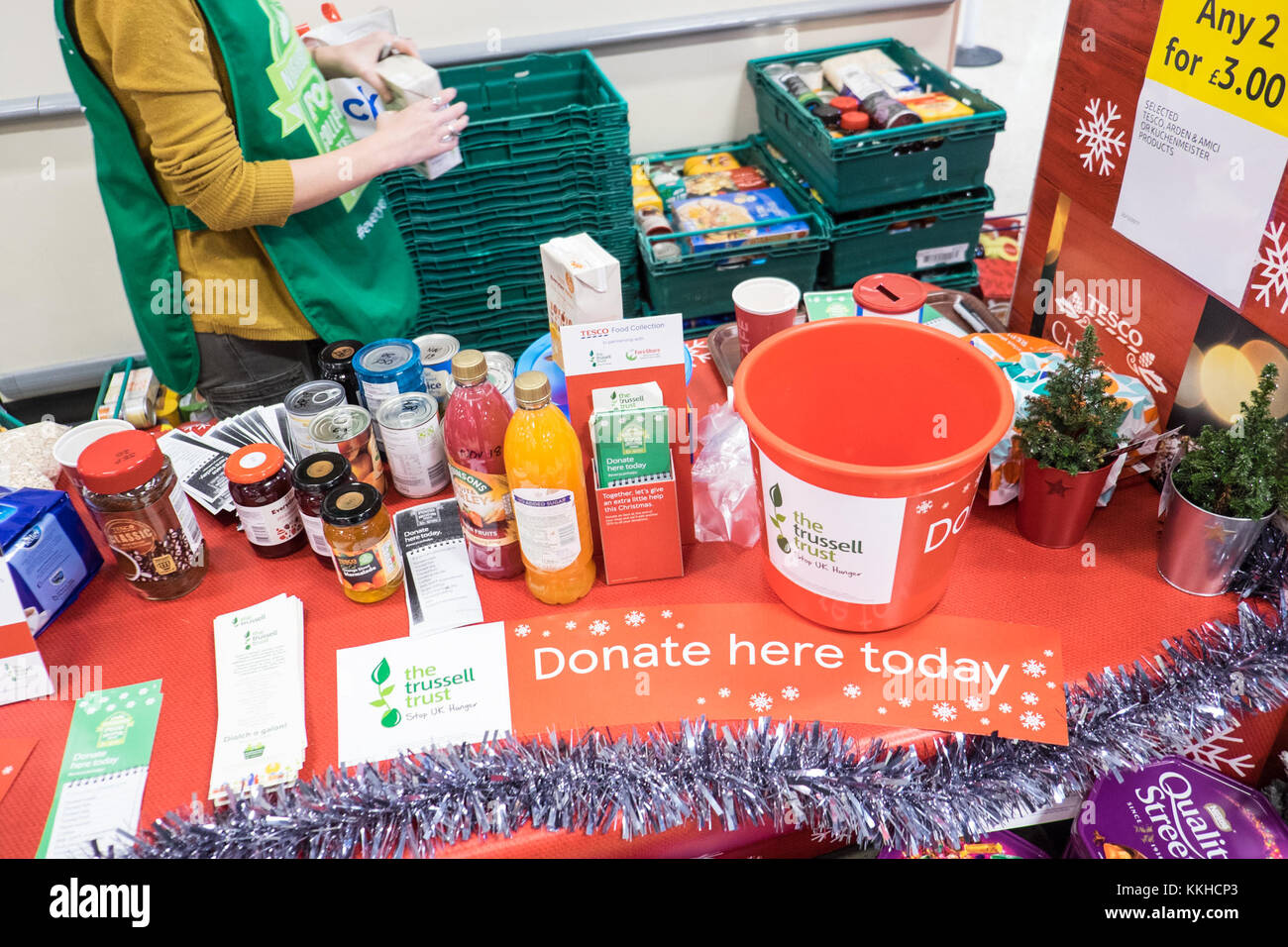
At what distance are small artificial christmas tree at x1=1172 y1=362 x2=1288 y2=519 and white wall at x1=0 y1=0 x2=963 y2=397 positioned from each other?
2427mm

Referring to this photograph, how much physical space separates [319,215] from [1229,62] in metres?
1.53

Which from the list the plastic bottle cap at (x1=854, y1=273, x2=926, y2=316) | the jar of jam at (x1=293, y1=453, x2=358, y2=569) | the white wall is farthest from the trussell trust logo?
the white wall

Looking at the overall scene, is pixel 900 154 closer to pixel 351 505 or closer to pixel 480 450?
pixel 480 450

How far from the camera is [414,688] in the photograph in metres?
Result: 1.14

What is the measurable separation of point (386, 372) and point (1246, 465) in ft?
3.79

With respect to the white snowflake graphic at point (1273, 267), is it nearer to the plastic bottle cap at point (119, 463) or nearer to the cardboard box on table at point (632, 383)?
the cardboard box on table at point (632, 383)

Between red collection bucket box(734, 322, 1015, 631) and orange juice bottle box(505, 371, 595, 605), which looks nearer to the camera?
red collection bucket box(734, 322, 1015, 631)

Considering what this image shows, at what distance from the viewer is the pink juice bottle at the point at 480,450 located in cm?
114

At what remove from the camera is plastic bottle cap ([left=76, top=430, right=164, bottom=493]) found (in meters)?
1.14
